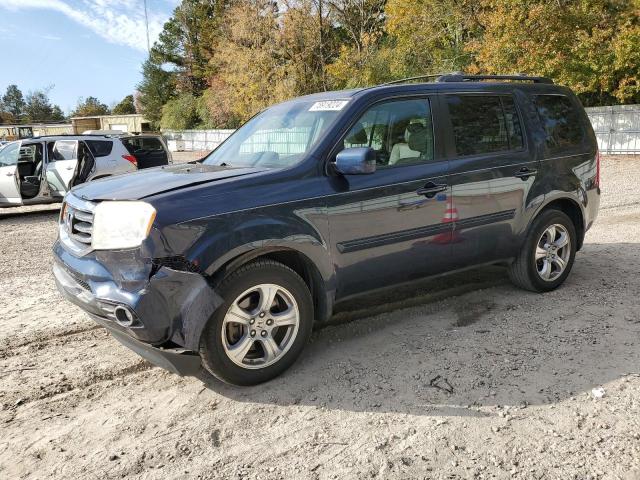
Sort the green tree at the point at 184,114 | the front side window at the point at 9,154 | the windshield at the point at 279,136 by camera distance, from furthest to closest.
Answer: the green tree at the point at 184,114
the front side window at the point at 9,154
the windshield at the point at 279,136

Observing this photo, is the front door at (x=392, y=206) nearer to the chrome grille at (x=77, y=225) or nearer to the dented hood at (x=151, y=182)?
the dented hood at (x=151, y=182)

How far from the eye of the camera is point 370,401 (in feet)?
10.6

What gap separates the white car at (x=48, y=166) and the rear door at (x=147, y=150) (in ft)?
2.61

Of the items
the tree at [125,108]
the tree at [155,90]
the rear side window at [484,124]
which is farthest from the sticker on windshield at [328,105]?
the tree at [125,108]

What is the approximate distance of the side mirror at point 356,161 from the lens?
349 cm

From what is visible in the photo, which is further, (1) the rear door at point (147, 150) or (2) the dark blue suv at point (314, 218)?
(1) the rear door at point (147, 150)

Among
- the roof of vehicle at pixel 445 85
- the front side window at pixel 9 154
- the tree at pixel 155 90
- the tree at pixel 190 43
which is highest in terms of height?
the tree at pixel 190 43

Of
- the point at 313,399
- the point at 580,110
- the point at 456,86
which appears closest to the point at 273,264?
the point at 313,399

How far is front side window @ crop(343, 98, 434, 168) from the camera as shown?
3.93 meters

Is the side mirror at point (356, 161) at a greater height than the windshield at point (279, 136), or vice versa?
the windshield at point (279, 136)

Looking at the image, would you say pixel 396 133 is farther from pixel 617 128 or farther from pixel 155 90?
pixel 155 90

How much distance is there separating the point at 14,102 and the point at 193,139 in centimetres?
8695

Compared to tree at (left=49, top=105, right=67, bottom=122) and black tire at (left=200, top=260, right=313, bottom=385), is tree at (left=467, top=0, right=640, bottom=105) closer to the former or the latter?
black tire at (left=200, top=260, right=313, bottom=385)

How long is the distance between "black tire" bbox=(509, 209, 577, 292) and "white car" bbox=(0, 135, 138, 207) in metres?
9.05
